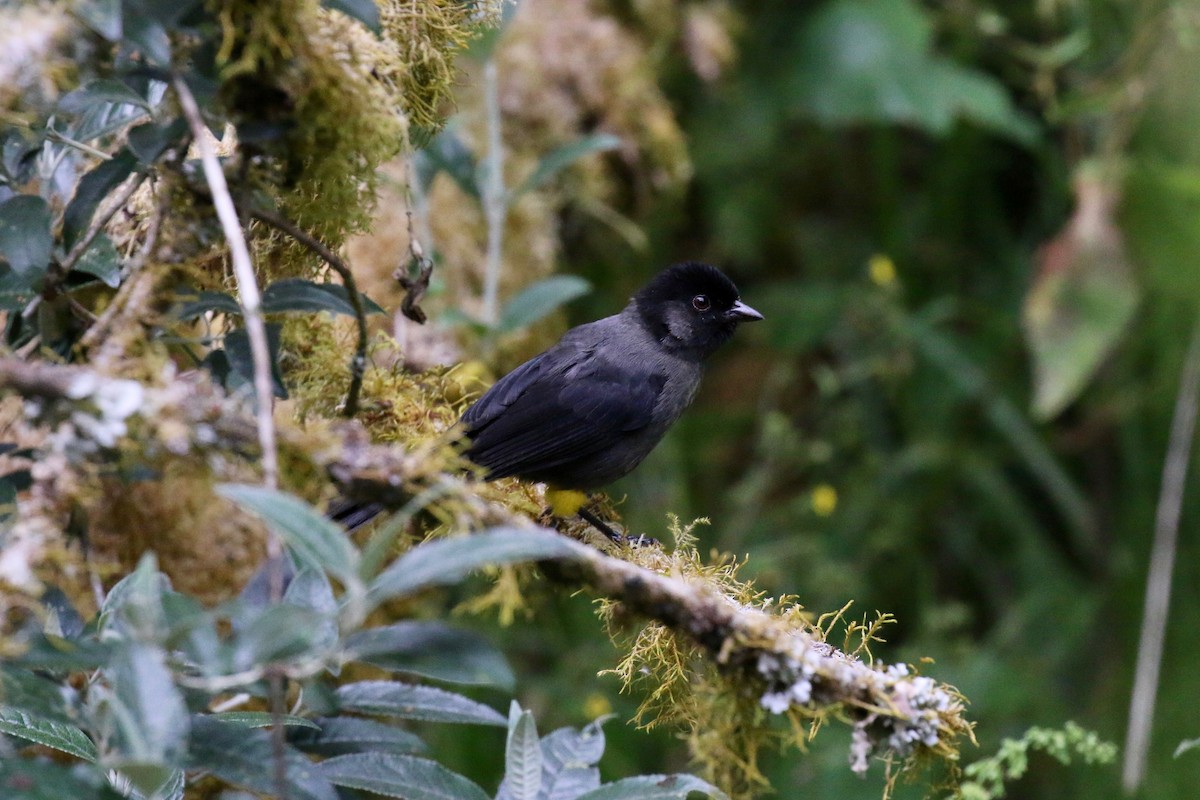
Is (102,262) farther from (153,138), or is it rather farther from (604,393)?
(604,393)

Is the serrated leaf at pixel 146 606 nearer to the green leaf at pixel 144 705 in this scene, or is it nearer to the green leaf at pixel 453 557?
the green leaf at pixel 144 705

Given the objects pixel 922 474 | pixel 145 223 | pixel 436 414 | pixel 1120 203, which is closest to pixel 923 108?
pixel 1120 203

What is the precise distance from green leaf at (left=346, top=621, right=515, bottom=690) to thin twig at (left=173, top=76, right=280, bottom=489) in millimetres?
163

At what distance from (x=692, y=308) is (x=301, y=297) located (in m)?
1.81

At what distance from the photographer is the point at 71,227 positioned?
1523 mm

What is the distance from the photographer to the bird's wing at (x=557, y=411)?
251 cm

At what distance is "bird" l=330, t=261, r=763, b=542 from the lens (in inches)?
99.7

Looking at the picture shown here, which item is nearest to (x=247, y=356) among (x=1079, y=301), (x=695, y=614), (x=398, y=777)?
(x=398, y=777)

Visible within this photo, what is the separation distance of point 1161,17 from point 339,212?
311cm

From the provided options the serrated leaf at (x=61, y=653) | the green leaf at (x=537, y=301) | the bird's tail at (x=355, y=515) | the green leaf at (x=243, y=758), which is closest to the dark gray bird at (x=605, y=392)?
the green leaf at (x=537, y=301)

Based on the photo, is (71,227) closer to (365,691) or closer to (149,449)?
(149,449)

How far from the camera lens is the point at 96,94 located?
4.32ft

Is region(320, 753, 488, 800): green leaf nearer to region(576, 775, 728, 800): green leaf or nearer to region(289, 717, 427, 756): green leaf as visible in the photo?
region(289, 717, 427, 756): green leaf

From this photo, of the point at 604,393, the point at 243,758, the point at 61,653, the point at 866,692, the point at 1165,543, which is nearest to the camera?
the point at 61,653
